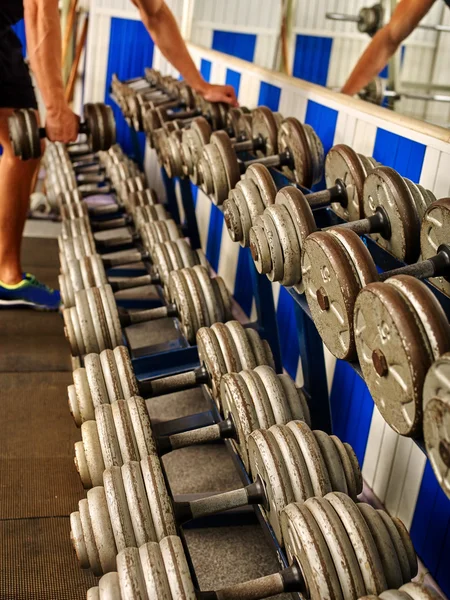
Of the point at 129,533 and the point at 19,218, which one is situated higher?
the point at 19,218

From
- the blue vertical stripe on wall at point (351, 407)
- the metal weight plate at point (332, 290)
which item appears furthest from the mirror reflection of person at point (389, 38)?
the metal weight plate at point (332, 290)

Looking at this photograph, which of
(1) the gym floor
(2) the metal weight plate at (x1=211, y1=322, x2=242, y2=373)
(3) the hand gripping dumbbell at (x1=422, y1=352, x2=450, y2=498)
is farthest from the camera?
(2) the metal weight plate at (x1=211, y1=322, x2=242, y2=373)

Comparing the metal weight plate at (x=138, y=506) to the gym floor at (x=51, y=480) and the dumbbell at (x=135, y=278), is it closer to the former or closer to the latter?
the gym floor at (x=51, y=480)

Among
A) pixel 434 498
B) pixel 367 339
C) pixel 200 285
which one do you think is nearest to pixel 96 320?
pixel 200 285

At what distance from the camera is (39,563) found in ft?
4.65

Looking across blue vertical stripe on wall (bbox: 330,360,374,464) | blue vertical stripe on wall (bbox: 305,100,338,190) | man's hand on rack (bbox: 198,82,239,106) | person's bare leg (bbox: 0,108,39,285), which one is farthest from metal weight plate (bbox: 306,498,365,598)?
person's bare leg (bbox: 0,108,39,285)

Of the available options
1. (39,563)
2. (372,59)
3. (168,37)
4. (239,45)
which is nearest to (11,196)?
(168,37)

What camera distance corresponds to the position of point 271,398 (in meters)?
1.33

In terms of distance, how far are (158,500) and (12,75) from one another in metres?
1.69

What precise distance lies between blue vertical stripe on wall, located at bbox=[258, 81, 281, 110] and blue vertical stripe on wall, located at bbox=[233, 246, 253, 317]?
1.63 ft

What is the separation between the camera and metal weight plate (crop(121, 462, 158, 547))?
1.14 metres

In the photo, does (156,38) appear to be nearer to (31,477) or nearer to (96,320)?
(96,320)

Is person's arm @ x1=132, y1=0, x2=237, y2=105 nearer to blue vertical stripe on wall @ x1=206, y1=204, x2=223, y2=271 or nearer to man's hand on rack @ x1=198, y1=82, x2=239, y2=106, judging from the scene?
man's hand on rack @ x1=198, y1=82, x2=239, y2=106

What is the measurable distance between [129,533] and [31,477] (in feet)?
2.07
